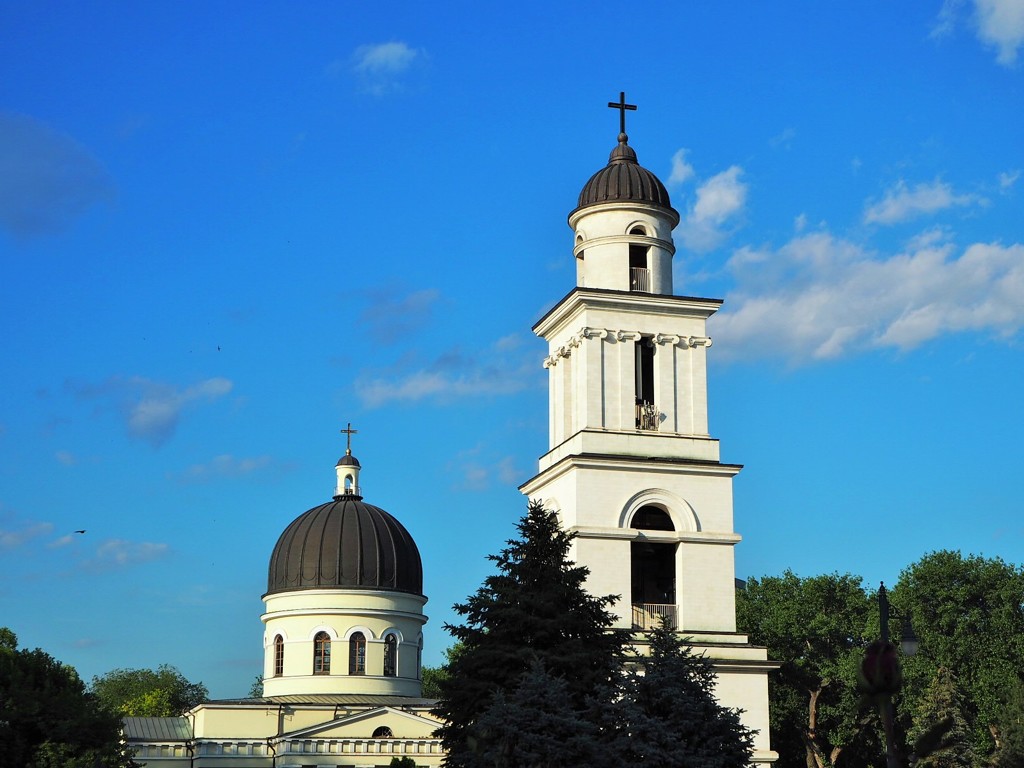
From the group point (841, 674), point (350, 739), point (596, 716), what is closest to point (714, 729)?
point (596, 716)

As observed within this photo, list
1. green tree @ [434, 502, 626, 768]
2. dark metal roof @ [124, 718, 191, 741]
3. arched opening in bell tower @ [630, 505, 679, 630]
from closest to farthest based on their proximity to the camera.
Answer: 1. green tree @ [434, 502, 626, 768]
2. arched opening in bell tower @ [630, 505, 679, 630]
3. dark metal roof @ [124, 718, 191, 741]

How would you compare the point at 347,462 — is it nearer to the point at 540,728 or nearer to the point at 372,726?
the point at 372,726

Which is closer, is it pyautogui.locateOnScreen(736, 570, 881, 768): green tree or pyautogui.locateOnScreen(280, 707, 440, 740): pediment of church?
pyautogui.locateOnScreen(280, 707, 440, 740): pediment of church

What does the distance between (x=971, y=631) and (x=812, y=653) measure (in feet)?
26.7

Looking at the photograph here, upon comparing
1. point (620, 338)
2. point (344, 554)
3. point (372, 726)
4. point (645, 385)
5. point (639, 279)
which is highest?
point (639, 279)

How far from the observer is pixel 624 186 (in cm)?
4184

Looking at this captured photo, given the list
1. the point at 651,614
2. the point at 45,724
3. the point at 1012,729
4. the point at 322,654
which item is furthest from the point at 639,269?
the point at 322,654

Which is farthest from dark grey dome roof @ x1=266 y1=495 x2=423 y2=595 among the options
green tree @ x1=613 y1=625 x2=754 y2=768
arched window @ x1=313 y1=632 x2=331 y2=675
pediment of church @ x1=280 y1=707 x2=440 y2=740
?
green tree @ x1=613 y1=625 x2=754 y2=768

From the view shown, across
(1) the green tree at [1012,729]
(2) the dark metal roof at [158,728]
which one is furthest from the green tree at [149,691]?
(1) the green tree at [1012,729]

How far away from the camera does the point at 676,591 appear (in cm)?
3862

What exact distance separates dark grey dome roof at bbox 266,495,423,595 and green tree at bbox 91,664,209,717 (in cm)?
4574

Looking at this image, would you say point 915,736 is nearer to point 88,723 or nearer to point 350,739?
point 350,739

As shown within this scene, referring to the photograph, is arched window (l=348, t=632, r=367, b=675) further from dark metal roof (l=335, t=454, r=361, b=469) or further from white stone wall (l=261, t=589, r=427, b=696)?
dark metal roof (l=335, t=454, r=361, b=469)

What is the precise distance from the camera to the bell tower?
3797 cm
